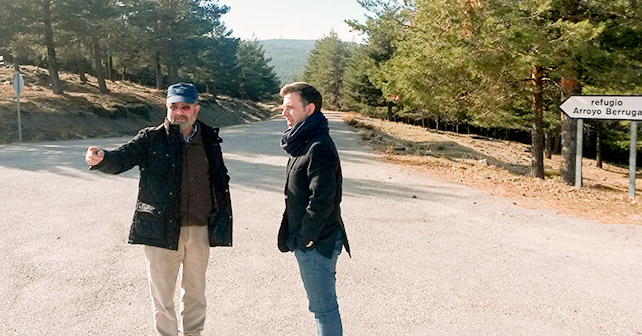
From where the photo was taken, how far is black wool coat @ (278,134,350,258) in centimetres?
268

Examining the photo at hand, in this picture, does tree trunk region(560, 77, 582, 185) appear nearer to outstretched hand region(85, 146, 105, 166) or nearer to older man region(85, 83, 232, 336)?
older man region(85, 83, 232, 336)

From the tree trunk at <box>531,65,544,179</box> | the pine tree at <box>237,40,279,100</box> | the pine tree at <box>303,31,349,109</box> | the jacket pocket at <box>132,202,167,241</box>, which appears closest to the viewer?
the jacket pocket at <box>132,202,167,241</box>

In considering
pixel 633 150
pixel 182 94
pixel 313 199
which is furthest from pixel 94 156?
pixel 633 150

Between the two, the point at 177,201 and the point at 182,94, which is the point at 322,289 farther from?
the point at 182,94

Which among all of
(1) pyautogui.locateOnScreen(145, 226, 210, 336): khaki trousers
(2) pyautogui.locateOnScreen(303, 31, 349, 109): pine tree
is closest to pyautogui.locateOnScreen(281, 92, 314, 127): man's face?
(1) pyautogui.locateOnScreen(145, 226, 210, 336): khaki trousers

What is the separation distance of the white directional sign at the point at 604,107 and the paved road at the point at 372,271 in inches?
108

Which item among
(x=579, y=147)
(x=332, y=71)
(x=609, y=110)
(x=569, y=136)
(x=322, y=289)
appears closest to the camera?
(x=322, y=289)

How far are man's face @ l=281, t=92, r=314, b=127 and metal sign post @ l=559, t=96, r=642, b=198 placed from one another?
25.1ft

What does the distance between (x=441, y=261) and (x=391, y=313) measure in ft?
4.74

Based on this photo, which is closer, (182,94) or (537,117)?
(182,94)

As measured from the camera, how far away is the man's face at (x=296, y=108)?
9.25ft

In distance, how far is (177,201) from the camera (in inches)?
119

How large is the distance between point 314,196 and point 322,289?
60cm

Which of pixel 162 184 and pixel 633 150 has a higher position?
pixel 162 184
